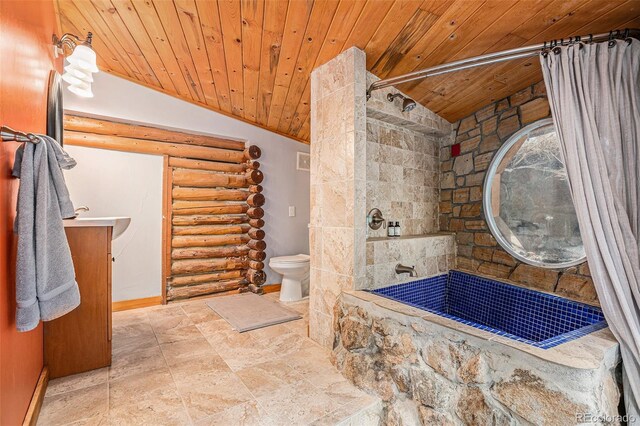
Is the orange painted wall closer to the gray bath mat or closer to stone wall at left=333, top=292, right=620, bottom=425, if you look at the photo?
the gray bath mat

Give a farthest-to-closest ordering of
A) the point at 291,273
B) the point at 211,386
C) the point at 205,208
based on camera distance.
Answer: the point at 205,208
the point at 291,273
the point at 211,386

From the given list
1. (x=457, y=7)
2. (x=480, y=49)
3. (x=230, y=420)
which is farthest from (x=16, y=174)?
(x=480, y=49)

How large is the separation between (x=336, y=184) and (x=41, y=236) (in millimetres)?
1687

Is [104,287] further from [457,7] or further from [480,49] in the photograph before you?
[480,49]

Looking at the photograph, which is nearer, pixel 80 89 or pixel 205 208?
pixel 80 89

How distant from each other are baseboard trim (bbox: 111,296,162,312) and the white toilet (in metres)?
1.38

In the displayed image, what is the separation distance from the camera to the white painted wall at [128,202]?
3.11 meters

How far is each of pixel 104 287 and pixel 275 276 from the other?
2269mm

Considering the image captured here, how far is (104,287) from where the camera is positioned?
206 cm

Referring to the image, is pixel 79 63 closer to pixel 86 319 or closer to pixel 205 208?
pixel 86 319

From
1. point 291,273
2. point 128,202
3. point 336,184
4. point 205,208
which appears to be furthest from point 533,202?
point 128,202

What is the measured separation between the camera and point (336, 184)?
2.27m

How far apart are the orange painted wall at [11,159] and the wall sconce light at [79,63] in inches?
11.1

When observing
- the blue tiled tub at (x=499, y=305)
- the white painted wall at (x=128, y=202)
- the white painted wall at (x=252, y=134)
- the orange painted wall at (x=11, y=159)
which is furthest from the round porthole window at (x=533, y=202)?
the white painted wall at (x=128, y=202)
